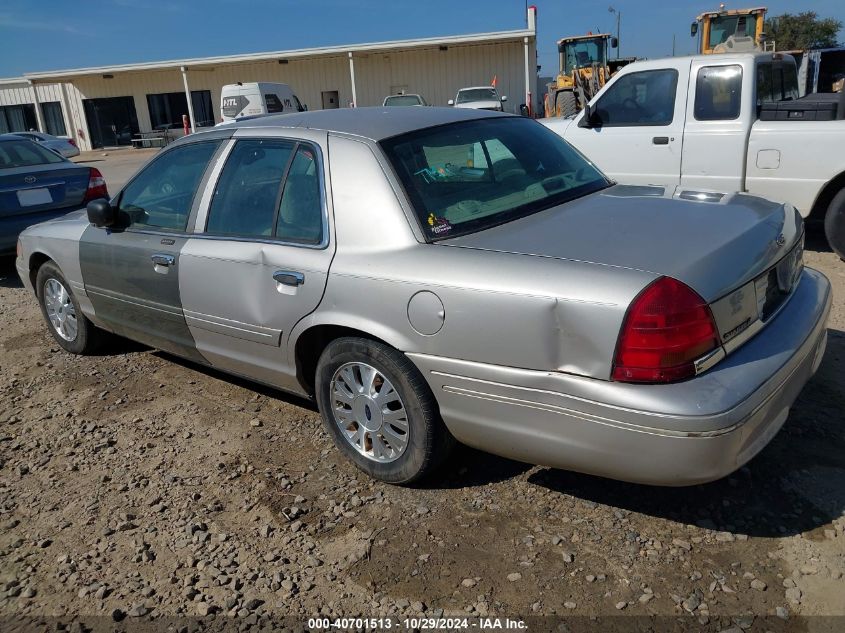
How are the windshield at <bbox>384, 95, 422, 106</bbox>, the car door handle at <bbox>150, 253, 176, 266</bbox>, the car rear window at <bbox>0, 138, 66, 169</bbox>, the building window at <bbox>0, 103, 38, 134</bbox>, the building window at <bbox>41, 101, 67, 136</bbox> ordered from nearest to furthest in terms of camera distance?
the car door handle at <bbox>150, 253, 176, 266</bbox> < the car rear window at <bbox>0, 138, 66, 169</bbox> < the windshield at <bbox>384, 95, 422, 106</bbox> < the building window at <bbox>41, 101, 67, 136</bbox> < the building window at <bbox>0, 103, 38, 134</bbox>

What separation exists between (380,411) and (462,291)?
782 millimetres

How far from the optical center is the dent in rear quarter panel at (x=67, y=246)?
184 inches

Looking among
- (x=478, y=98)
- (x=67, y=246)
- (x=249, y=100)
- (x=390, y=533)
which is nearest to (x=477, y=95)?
(x=478, y=98)

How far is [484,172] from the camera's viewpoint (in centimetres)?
339

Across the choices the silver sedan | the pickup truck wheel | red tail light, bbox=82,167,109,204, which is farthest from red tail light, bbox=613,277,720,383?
red tail light, bbox=82,167,109,204

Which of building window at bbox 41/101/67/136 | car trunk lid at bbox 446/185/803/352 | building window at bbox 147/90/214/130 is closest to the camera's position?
car trunk lid at bbox 446/185/803/352

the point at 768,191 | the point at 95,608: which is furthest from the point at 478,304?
the point at 768,191

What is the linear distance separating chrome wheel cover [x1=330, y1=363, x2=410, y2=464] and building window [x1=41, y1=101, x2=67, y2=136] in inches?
1556

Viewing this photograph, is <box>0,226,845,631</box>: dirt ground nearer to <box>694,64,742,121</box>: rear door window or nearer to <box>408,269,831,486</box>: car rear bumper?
<box>408,269,831,486</box>: car rear bumper

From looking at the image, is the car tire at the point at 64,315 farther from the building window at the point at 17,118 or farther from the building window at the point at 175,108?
the building window at the point at 17,118

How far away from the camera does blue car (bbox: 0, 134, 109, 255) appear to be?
287 inches

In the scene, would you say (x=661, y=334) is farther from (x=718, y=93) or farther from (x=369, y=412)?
(x=718, y=93)

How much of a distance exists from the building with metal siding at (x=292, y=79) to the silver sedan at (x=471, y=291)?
82.1ft

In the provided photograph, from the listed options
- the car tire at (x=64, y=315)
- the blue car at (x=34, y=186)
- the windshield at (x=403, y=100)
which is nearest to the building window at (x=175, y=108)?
the windshield at (x=403, y=100)
